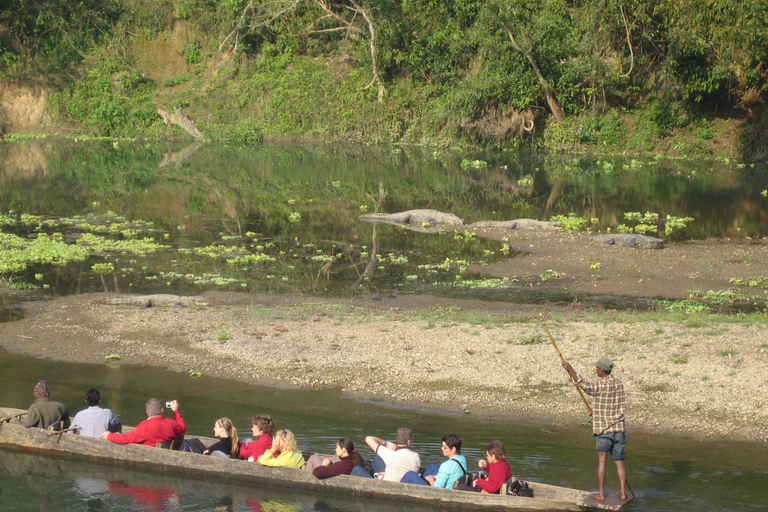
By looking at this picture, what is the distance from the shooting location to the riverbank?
15.1 meters

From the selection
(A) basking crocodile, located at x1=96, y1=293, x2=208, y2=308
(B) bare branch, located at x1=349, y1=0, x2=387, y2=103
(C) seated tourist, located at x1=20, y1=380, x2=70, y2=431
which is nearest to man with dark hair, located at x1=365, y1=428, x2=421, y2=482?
(C) seated tourist, located at x1=20, y1=380, x2=70, y2=431

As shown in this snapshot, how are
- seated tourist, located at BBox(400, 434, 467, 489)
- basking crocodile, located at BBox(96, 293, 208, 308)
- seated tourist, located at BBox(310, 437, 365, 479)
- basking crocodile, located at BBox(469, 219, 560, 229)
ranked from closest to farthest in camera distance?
seated tourist, located at BBox(400, 434, 467, 489) → seated tourist, located at BBox(310, 437, 365, 479) → basking crocodile, located at BBox(96, 293, 208, 308) → basking crocodile, located at BBox(469, 219, 560, 229)

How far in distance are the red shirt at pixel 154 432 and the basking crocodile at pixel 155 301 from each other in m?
8.30

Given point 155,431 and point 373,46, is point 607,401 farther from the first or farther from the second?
point 373,46

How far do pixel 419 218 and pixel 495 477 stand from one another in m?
22.1

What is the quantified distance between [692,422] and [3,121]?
210 ft

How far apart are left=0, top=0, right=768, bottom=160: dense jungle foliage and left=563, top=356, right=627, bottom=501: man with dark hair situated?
114ft

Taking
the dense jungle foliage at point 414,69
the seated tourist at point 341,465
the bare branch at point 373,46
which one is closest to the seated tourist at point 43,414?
the seated tourist at point 341,465

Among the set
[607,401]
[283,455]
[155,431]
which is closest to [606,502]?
[607,401]

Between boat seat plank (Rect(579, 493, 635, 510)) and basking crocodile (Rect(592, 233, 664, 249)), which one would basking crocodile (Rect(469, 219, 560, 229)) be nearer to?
basking crocodile (Rect(592, 233, 664, 249))

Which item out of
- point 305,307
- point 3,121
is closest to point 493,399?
point 305,307

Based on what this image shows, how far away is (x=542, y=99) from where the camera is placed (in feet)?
186

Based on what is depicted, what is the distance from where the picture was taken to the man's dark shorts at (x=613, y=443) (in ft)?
37.2

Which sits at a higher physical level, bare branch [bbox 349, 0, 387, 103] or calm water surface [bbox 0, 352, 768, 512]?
bare branch [bbox 349, 0, 387, 103]
